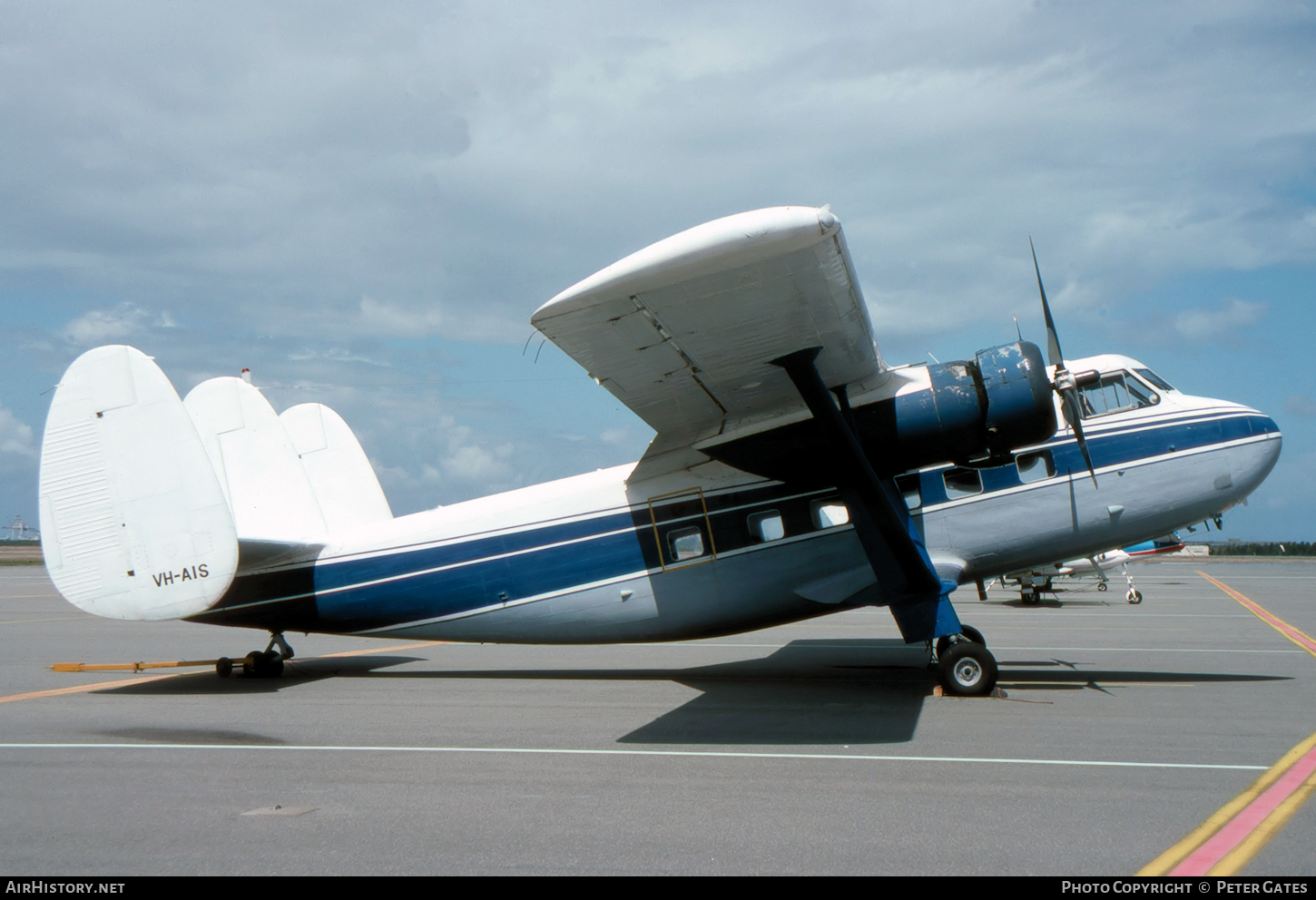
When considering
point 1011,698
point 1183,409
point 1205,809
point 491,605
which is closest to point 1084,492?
point 1183,409

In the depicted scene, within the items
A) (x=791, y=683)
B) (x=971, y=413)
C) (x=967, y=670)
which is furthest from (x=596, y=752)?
(x=971, y=413)

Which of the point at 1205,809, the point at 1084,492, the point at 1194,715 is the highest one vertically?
the point at 1084,492

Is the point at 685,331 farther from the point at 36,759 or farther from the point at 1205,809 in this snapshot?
the point at 36,759

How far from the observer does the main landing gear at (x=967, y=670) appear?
370 inches

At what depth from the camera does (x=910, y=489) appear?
10.0 metres

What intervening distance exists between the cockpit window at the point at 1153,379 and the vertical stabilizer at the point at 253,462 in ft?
35.7

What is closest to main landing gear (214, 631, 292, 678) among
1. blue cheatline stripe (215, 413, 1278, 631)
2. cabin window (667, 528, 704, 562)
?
blue cheatline stripe (215, 413, 1278, 631)

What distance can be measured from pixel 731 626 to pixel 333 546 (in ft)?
17.5

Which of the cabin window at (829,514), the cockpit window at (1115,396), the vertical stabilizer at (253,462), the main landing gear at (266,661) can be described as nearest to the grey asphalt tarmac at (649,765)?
the main landing gear at (266,661)

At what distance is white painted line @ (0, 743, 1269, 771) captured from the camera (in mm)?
6520

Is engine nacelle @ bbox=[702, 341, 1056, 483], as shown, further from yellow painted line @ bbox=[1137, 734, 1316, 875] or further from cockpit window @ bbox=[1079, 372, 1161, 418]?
yellow painted line @ bbox=[1137, 734, 1316, 875]

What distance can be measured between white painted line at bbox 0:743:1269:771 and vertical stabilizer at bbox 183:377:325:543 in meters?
4.31

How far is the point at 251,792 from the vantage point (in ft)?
20.1

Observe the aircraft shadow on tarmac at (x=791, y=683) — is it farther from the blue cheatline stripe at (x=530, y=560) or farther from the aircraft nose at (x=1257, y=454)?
the aircraft nose at (x=1257, y=454)
